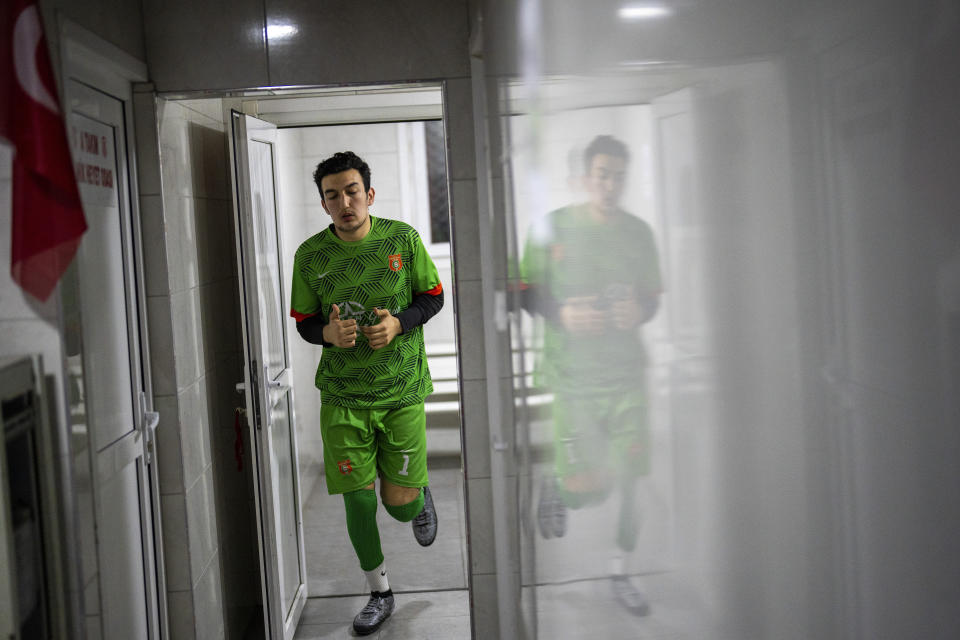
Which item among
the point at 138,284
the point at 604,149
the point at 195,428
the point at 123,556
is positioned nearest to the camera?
the point at 604,149

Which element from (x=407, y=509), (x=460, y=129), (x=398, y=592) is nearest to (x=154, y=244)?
(x=460, y=129)

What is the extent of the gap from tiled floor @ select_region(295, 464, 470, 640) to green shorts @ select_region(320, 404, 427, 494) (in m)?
0.56

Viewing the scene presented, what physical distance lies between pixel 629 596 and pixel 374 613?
2.88m

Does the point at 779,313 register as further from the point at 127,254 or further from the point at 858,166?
the point at 127,254

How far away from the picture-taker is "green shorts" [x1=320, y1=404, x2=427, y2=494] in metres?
3.21

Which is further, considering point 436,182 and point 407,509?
point 436,182

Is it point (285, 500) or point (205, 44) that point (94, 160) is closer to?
point (205, 44)

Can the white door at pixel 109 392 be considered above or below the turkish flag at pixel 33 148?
below

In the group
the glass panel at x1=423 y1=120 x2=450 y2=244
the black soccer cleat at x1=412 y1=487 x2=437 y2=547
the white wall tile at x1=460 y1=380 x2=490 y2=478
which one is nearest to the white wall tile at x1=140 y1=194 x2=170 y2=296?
the white wall tile at x1=460 y1=380 x2=490 y2=478

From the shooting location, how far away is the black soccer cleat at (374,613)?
3309mm

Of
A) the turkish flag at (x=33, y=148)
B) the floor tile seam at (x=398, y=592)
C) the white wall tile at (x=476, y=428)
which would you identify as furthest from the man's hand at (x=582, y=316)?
the floor tile seam at (x=398, y=592)

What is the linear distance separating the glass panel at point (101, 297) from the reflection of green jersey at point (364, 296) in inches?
26.7

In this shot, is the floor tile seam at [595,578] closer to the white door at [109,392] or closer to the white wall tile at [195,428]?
the white door at [109,392]

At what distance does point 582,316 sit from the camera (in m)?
0.81
